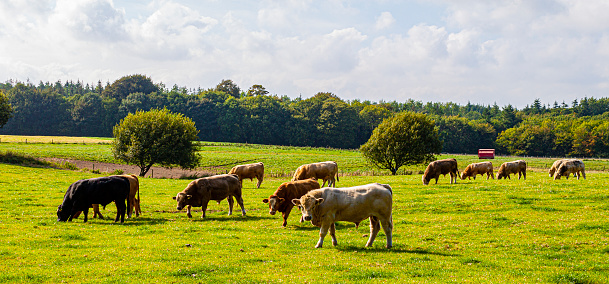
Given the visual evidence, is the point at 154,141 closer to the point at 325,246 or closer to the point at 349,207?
the point at 325,246

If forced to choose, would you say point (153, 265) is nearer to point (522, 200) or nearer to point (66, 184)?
point (522, 200)

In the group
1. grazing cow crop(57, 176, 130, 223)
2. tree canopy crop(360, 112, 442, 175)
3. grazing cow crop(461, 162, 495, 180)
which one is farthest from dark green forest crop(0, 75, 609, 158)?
grazing cow crop(57, 176, 130, 223)

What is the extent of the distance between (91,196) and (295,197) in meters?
9.43

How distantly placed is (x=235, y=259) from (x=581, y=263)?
10.6m

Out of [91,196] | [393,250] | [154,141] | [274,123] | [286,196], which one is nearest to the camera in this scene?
[393,250]

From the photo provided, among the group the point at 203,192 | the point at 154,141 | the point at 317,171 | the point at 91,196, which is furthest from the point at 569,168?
the point at 154,141

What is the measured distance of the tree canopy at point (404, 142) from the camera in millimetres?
54906

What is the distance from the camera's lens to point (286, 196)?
19.5 m

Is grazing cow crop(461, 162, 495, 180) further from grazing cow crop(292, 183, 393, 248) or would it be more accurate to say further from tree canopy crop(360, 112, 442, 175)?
grazing cow crop(292, 183, 393, 248)

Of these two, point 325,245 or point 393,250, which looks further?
point 325,245

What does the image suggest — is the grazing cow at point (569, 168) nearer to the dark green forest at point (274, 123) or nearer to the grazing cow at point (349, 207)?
the grazing cow at point (349, 207)

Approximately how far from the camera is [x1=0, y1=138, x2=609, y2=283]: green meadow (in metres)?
11.2

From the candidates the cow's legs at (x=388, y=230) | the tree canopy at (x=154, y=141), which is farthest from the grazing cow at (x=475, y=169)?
the tree canopy at (x=154, y=141)

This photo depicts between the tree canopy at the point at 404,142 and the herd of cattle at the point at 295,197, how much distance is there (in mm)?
21519
